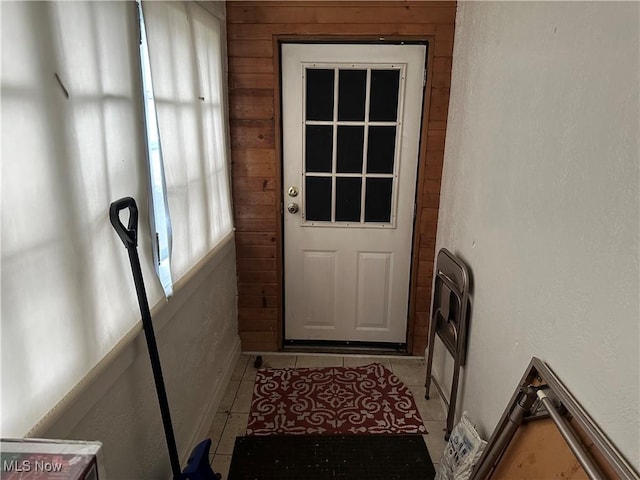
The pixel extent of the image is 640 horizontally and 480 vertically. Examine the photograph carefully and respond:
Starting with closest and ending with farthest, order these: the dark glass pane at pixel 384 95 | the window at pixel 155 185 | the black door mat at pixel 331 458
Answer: the window at pixel 155 185
the black door mat at pixel 331 458
the dark glass pane at pixel 384 95

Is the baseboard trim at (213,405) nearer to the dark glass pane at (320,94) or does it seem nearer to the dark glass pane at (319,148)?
the dark glass pane at (319,148)

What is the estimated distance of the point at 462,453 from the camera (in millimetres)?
1726

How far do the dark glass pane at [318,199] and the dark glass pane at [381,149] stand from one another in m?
0.28

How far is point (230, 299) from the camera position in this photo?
105 inches

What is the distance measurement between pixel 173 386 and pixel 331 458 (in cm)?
81

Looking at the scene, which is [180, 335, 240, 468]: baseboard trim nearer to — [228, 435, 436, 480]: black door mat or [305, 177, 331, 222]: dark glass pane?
[228, 435, 436, 480]: black door mat

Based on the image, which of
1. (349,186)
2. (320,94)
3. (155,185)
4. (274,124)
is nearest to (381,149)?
(349,186)

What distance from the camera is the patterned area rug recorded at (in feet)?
7.27

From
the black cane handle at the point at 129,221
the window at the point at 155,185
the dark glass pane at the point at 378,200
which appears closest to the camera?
the black cane handle at the point at 129,221

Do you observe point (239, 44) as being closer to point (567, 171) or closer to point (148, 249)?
point (148, 249)

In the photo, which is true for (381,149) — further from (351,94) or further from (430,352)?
(430,352)

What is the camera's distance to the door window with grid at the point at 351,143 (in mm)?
2500

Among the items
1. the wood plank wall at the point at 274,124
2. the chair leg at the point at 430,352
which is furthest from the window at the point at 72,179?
the chair leg at the point at 430,352

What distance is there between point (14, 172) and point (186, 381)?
1284 mm
